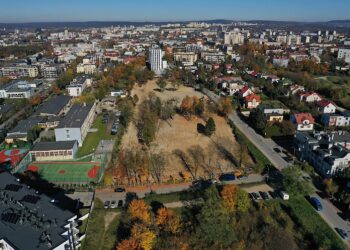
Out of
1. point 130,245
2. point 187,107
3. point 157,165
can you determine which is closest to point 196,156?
point 157,165

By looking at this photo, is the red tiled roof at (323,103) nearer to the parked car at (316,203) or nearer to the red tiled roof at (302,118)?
the red tiled roof at (302,118)

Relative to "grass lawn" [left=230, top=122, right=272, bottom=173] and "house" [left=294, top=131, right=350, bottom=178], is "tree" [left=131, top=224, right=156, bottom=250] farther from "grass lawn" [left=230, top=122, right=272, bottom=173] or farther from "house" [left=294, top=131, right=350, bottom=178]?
"house" [left=294, top=131, right=350, bottom=178]

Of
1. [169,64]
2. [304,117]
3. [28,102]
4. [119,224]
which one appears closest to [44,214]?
[119,224]

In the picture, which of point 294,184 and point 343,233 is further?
point 294,184

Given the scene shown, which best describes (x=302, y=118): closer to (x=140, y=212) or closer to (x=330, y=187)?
(x=330, y=187)

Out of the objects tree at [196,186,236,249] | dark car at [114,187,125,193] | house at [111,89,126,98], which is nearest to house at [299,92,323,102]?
house at [111,89,126,98]

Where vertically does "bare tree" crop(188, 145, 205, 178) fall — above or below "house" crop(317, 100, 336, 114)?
below
